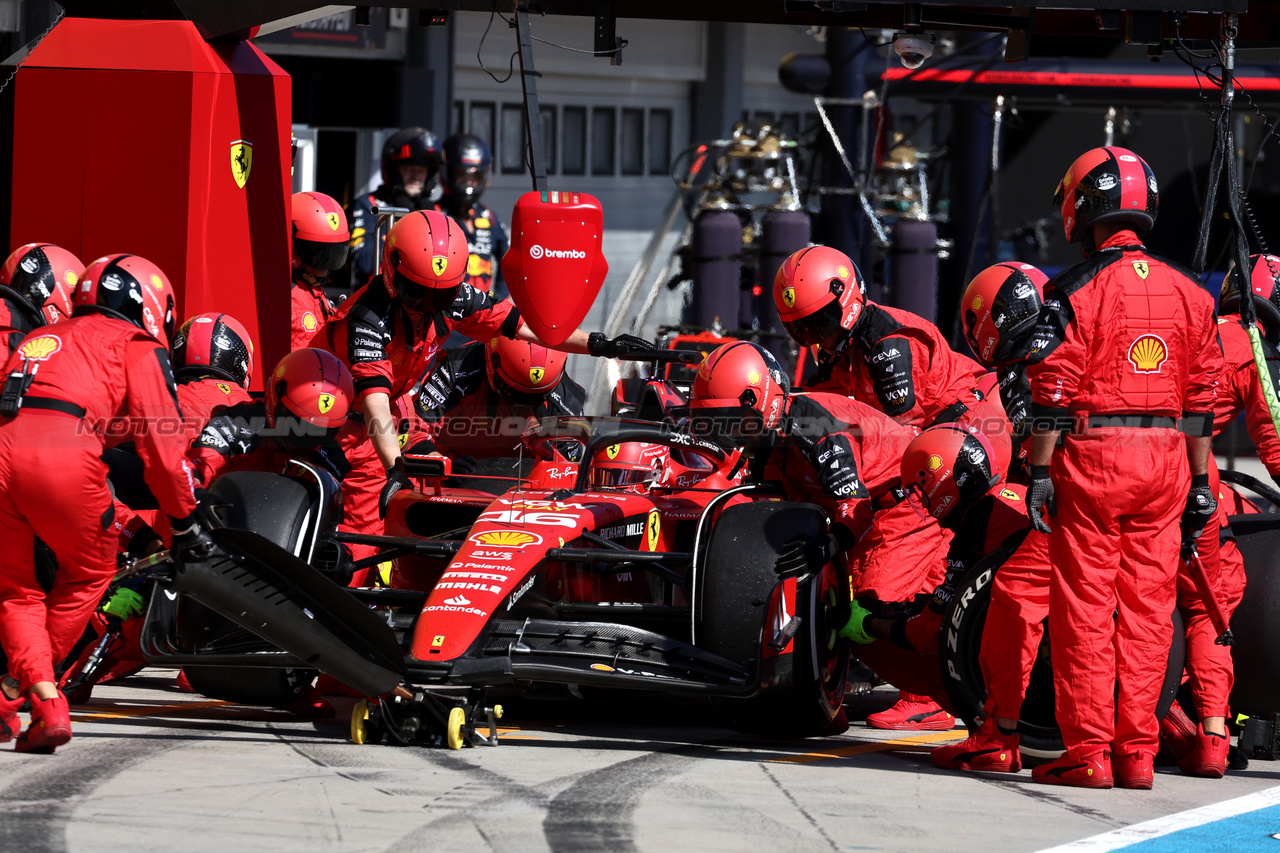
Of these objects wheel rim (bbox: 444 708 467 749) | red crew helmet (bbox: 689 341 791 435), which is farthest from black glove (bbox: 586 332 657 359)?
wheel rim (bbox: 444 708 467 749)

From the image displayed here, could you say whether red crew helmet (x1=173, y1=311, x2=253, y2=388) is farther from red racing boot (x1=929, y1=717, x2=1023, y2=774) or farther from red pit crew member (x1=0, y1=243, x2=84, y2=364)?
red racing boot (x1=929, y1=717, x2=1023, y2=774)

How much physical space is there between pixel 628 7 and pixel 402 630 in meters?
3.89

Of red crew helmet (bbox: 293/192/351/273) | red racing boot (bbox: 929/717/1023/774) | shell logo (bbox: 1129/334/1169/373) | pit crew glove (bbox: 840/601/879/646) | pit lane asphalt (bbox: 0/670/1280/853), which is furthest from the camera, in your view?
red crew helmet (bbox: 293/192/351/273)

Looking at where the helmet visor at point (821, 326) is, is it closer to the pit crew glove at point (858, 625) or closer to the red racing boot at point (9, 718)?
the pit crew glove at point (858, 625)

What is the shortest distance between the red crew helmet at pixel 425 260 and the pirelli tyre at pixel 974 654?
2.80m

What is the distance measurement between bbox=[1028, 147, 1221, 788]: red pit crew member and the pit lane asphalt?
0.25 metres

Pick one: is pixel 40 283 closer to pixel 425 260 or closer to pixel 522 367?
pixel 425 260

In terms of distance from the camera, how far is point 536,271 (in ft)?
24.4

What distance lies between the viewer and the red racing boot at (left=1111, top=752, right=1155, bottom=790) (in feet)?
19.0

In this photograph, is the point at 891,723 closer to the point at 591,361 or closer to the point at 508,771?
the point at 508,771

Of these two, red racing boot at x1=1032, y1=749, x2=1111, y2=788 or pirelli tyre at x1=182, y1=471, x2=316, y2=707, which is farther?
pirelli tyre at x1=182, y1=471, x2=316, y2=707

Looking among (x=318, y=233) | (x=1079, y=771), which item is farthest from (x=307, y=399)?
(x=1079, y=771)

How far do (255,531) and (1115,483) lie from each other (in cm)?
302

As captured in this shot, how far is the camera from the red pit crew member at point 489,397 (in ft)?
28.5
